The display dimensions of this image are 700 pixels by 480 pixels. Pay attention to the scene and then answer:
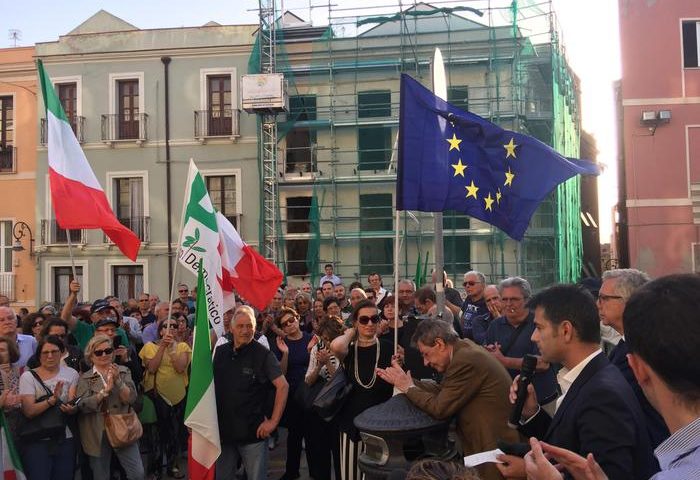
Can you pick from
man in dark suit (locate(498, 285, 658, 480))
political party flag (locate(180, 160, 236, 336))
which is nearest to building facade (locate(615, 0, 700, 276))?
political party flag (locate(180, 160, 236, 336))

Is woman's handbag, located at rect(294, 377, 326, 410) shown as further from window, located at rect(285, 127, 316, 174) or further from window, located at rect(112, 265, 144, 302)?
window, located at rect(112, 265, 144, 302)

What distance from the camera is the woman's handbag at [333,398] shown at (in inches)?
208

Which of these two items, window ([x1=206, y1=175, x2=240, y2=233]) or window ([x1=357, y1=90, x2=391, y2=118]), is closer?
window ([x1=357, y1=90, x2=391, y2=118])

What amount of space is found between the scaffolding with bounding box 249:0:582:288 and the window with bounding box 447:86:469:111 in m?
0.04

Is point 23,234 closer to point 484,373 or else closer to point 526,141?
point 526,141

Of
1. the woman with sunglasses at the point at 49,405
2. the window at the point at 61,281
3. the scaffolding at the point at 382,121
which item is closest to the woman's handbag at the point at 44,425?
the woman with sunglasses at the point at 49,405

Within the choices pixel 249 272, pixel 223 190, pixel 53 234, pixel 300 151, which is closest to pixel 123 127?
pixel 223 190

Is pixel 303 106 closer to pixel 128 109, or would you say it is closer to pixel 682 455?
pixel 128 109

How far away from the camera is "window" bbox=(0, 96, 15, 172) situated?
2617 centimetres

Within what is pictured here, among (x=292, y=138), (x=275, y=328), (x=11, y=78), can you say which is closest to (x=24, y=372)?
(x=275, y=328)

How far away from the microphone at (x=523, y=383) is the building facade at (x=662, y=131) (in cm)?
1915

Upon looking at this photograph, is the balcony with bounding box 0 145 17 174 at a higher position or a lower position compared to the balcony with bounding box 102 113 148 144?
lower

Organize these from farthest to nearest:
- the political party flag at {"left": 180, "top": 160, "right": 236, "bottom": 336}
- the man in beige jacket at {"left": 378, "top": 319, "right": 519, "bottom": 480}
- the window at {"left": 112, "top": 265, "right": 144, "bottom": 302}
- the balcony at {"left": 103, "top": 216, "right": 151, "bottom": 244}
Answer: the window at {"left": 112, "top": 265, "right": 144, "bottom": 302}, the balcony at {"left": 103, "top": 216, "right": 151, "bottom": 244}, the political party flag at {"left": 180, "top": 160, "right": 236, "bottom": 336}, the man in beige jacket at {"left": 378, "top": 319, "right": 519, "bottom": 480}

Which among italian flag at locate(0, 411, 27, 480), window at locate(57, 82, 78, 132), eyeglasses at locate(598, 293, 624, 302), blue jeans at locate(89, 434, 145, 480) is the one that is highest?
window at locate(57, 82, 78, 132)
